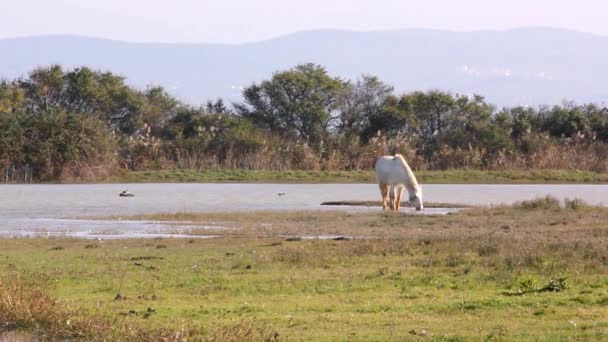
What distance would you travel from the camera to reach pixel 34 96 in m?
57.3

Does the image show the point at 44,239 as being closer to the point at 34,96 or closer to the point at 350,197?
the point at 350,197

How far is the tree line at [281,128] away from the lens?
163 feet

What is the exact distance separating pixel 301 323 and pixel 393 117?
44.8m

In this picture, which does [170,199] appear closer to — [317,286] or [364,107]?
[364,107]

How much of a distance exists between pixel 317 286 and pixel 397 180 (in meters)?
18.3

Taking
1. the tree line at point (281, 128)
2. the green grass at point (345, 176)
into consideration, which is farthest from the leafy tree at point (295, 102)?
the green grass at point (345, 176)

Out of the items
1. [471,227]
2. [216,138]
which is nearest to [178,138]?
[216,138]

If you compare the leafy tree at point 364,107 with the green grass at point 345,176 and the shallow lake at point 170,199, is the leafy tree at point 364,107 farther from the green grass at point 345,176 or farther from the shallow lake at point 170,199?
the shallow lake at point 170,199

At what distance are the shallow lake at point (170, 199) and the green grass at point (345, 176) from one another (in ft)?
5.86

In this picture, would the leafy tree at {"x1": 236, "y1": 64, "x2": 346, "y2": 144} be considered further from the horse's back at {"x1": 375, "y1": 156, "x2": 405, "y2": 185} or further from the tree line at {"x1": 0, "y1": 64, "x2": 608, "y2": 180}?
the horse's back at {"x1": 375, "y1": 156, "x2": 405, "y2": 185}

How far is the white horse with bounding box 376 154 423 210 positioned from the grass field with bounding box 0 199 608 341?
887 centimetres

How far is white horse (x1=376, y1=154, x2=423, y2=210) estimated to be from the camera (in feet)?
110

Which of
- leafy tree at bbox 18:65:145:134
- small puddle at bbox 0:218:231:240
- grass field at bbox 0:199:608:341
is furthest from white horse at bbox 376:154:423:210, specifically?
leafy tree at bbox 18:65:145:134

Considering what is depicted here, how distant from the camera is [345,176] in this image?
50.2 m
